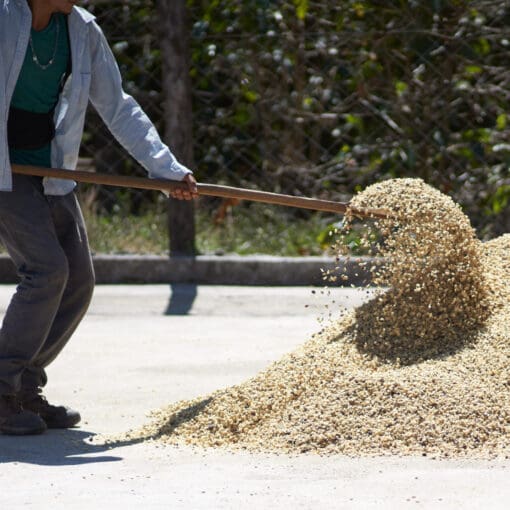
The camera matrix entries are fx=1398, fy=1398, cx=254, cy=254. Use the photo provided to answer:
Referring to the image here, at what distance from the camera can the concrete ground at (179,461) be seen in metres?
3.73

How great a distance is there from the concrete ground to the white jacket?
3.05 feet

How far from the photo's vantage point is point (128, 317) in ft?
24.3

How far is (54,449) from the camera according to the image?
457 cm

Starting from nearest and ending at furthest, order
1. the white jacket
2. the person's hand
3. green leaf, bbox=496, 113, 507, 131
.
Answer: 1. the white jacket
2. the person's hand
3. green leaf, bbox=496, 113, 507, 131

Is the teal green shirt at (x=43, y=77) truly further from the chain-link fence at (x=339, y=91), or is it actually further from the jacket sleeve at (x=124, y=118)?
the chain-link fence at (x=339, y=91)

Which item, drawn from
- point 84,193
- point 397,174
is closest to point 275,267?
point 397,174

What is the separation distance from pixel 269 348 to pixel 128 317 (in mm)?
1278

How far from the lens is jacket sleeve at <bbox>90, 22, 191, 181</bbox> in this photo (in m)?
5.00

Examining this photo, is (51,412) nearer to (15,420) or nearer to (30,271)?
(15,420)

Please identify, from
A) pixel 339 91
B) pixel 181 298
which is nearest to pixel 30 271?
pixel 181 298

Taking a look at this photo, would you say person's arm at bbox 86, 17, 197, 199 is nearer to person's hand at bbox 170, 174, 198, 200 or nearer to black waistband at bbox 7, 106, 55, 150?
person's hand at bbox 170, 174, 198, 200

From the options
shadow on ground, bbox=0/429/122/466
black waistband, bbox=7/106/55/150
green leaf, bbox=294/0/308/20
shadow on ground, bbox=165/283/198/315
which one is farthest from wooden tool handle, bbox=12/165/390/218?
green leaf, bbox=294/0/308/20

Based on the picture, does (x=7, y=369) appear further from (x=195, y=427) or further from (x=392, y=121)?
(x=392, y=121)

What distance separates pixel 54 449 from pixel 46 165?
1.01 meters
